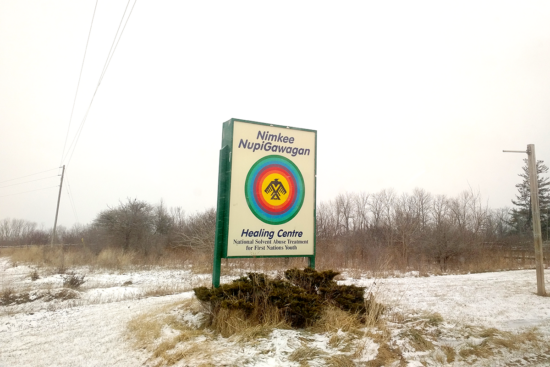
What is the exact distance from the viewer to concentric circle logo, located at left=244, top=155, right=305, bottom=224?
739 centimetres

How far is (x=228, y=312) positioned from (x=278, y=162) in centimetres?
362

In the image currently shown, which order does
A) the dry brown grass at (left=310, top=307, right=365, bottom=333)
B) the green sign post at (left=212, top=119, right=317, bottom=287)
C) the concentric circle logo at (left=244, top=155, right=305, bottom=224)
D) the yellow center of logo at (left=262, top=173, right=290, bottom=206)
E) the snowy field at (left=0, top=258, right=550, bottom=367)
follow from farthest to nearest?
the yellow center of logo at (left=262, top=173, right=290, bottom=206) < the concentric circle logo at (left=244, top=155, right=305, bottom=224) < the green sign post at (left=212, top=119, right=317, bottom=287) < the dry brown grass at (left=310, top=307, right=365, bottom=333) < the snowy field at (left=0, top=258, right=550, bottom=367)

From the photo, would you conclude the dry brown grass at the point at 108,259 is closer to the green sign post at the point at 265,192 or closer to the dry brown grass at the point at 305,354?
the green sign post at the point at 265,192

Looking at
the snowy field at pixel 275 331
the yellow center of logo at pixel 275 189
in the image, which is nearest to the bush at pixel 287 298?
the snowy field at pixel 275 331

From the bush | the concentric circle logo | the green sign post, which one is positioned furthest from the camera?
the concentric circle logo

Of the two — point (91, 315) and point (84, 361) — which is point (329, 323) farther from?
point (91, 315)

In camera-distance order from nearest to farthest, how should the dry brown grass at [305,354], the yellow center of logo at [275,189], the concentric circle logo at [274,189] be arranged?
the dry brown grass at [305,354] < the concentric circle logo at [274,189] < the yellow center of logo at [275,189]

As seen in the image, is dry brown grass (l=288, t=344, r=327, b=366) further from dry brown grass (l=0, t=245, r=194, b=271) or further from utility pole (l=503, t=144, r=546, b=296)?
dry brown grass (l=0, t=245, r=194, b=271)

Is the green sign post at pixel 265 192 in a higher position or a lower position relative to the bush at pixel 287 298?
higher

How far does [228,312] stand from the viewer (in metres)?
5.23

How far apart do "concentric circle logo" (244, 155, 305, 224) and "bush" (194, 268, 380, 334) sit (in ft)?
5.60

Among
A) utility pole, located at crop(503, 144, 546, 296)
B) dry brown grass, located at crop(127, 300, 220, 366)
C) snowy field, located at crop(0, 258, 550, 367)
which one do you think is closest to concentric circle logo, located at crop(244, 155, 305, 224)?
dry brown grass, located at crop(127, 300, 220, 366)

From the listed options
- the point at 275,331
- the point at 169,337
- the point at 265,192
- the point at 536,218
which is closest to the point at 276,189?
the point at 265,192

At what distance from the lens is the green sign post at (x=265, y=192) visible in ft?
23.4
